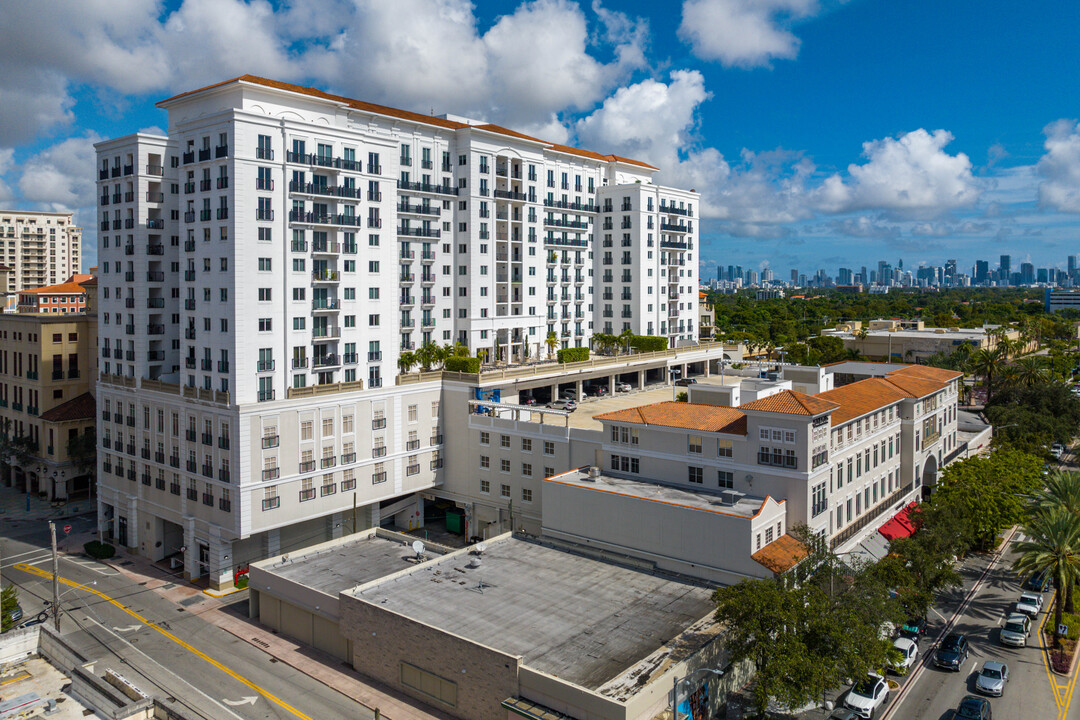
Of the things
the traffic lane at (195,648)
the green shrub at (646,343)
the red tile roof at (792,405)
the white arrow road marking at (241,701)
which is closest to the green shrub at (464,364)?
the red tile roof at (792,405)

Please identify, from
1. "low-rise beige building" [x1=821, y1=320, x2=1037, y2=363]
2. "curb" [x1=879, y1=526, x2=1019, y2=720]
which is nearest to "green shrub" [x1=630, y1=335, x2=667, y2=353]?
"curb" [x1=879, y1=526, x2=1019, y2=720]

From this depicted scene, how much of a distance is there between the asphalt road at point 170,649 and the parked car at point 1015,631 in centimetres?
4365

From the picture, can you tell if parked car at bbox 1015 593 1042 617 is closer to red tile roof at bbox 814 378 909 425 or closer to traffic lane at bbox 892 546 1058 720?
traffic lane at bbox 892 546 1058 720

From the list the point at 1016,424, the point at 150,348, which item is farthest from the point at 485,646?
the point at 1016,424

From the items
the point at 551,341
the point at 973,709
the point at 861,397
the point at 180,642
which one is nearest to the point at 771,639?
the point at 973,709

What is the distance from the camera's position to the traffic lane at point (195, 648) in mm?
47875

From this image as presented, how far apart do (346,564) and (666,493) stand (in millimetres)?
26053

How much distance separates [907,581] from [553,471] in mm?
31835

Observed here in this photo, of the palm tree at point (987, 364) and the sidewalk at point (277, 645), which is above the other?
the palm tree at point (987, 364)

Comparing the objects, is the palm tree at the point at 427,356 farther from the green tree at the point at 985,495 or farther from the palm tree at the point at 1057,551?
the palm tree at the point at 1057,551

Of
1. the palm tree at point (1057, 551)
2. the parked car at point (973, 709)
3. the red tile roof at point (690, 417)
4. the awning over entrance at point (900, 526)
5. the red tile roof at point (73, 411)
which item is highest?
the red tile roof at point (690, 417)

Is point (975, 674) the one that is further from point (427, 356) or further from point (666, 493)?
point (427, 356)

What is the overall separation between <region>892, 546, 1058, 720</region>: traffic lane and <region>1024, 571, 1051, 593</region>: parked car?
222 inches

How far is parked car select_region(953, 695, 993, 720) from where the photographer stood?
42812 millimetres
